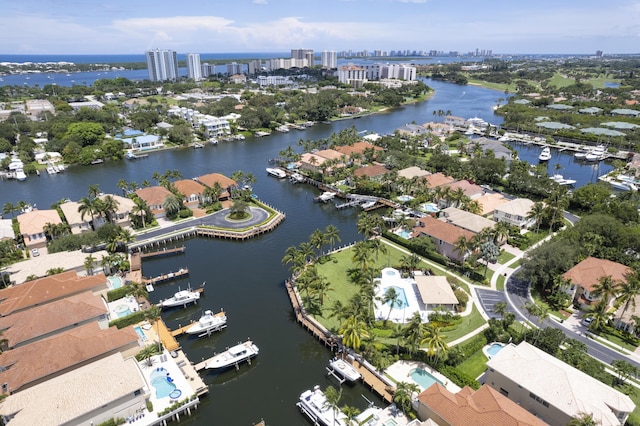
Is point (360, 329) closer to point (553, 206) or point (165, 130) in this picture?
point (553, 206)

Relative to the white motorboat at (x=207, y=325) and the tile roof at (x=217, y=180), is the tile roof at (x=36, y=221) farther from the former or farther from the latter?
the white motorboat at (x=207, y=325)

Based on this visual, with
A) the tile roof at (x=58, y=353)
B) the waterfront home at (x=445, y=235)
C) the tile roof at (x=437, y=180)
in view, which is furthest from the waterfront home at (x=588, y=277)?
the tile roof at (x=58, y=353)

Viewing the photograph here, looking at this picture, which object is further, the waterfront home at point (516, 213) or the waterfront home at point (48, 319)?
the waterfront home at point (516, 213)

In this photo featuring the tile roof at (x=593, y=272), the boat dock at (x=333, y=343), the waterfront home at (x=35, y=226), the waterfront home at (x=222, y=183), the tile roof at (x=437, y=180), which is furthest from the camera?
the tile roof at (x=437, y=180)

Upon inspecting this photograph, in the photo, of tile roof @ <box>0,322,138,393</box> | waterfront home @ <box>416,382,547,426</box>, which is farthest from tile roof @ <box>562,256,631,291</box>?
tile roof @ <box>0,322,138,393</box>

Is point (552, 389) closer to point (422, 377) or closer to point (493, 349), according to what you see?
point (493, 349)

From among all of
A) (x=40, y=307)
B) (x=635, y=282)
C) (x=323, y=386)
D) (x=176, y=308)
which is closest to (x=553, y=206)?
(x=635, y=282)

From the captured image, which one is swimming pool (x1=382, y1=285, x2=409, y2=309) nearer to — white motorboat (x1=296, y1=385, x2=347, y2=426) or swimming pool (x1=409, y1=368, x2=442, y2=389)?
swimming pool (x1=409, y1=368, x2=442, y2=389)
